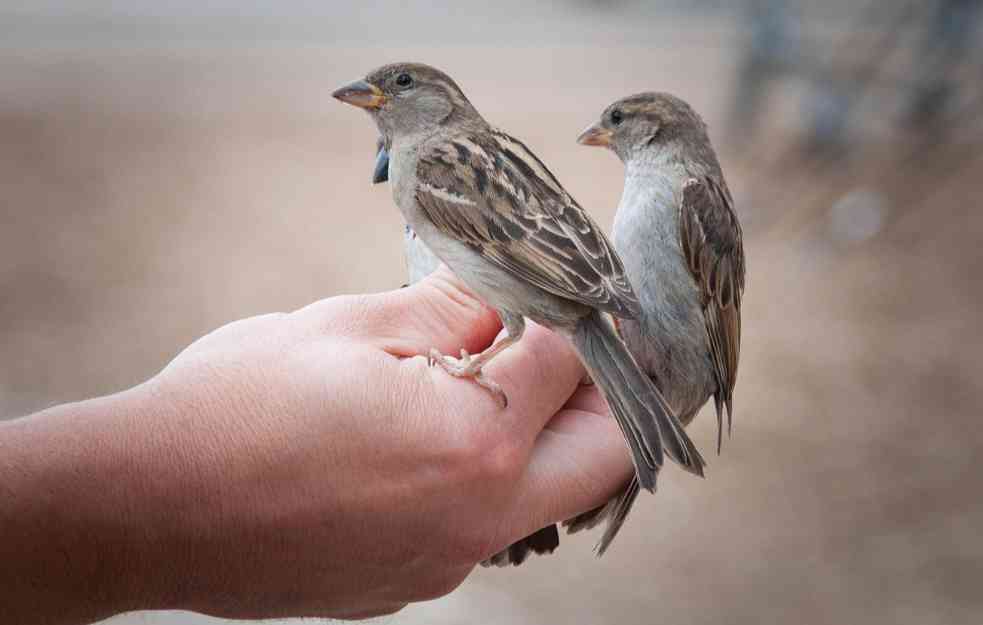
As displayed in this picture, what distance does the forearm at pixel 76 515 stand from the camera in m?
1.21

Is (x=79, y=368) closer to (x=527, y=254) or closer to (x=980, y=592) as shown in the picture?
(x=980, y=592)

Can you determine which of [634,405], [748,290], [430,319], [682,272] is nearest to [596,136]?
[682,272]

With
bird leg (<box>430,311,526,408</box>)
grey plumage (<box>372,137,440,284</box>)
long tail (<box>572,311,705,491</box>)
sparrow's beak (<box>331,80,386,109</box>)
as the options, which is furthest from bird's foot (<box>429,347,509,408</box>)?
sparrow's beak (<box>331,80,386,109</box>)

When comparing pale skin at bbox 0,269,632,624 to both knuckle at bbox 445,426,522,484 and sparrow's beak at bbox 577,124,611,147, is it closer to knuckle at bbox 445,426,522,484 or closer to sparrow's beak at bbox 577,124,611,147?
knuckle at bbox 445,426,522,484

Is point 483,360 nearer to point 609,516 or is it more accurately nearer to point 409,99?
point 609,516

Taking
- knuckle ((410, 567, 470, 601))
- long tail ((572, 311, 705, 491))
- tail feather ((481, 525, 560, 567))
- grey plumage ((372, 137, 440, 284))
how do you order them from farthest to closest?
grey plumage ((372, 137, 440, 284)), tail feather ((481, 525, 560, 567)), knuckle ((410, 567, 470, 601)), long tail ((572, 311, 705, 491))

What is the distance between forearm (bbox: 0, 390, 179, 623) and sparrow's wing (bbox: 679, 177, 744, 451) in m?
0.79

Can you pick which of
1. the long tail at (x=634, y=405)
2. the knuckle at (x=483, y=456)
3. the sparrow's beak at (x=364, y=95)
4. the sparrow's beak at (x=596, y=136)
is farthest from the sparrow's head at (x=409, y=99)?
the knuckle at (x=483, y=456)

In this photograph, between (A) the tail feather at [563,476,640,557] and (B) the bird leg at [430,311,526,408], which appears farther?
(A) the tail feather at [563,476,640,557]

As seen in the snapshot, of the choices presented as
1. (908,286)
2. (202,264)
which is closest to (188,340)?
(202,264)

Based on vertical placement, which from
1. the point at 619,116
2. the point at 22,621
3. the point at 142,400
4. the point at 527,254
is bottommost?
the point at 22,621

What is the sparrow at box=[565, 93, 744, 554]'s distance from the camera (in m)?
1.69

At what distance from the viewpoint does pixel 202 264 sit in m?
6.43

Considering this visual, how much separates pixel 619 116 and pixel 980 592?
3097 mm
